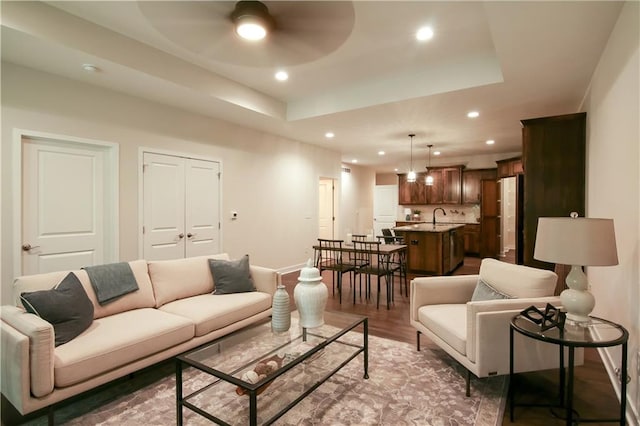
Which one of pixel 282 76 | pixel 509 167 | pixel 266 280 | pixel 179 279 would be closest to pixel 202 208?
pixel 179 279

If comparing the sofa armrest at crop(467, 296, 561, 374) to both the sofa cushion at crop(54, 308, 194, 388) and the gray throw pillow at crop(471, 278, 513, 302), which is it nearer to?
the gray throw pillow at crop(471, 278, 513, 302)

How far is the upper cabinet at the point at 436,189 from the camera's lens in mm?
8742

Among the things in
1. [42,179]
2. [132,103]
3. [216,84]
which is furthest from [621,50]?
[42,179]

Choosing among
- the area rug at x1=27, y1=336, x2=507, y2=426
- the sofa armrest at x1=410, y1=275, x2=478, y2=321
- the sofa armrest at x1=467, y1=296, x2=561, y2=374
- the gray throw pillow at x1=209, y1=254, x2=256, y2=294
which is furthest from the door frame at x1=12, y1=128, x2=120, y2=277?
the sofa armrest at x1=467, y1=296, x2=561, y2=374

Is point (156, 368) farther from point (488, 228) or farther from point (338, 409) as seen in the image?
point (488, 228)

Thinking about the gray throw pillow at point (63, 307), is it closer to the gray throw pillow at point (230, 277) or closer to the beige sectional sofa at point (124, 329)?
the beige sectional sofa at point (124, 329)

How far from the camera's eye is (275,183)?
20.5 ft

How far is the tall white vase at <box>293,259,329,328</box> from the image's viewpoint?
240cm

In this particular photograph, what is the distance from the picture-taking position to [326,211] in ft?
28.5

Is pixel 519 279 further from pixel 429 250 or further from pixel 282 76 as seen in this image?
pixel 429 250

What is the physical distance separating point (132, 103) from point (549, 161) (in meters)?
5.06

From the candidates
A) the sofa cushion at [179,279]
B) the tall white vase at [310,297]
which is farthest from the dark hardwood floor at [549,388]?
the sofa cushion at [179,279]

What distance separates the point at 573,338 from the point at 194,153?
15.3ft

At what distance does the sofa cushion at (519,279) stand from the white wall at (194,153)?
388cm
